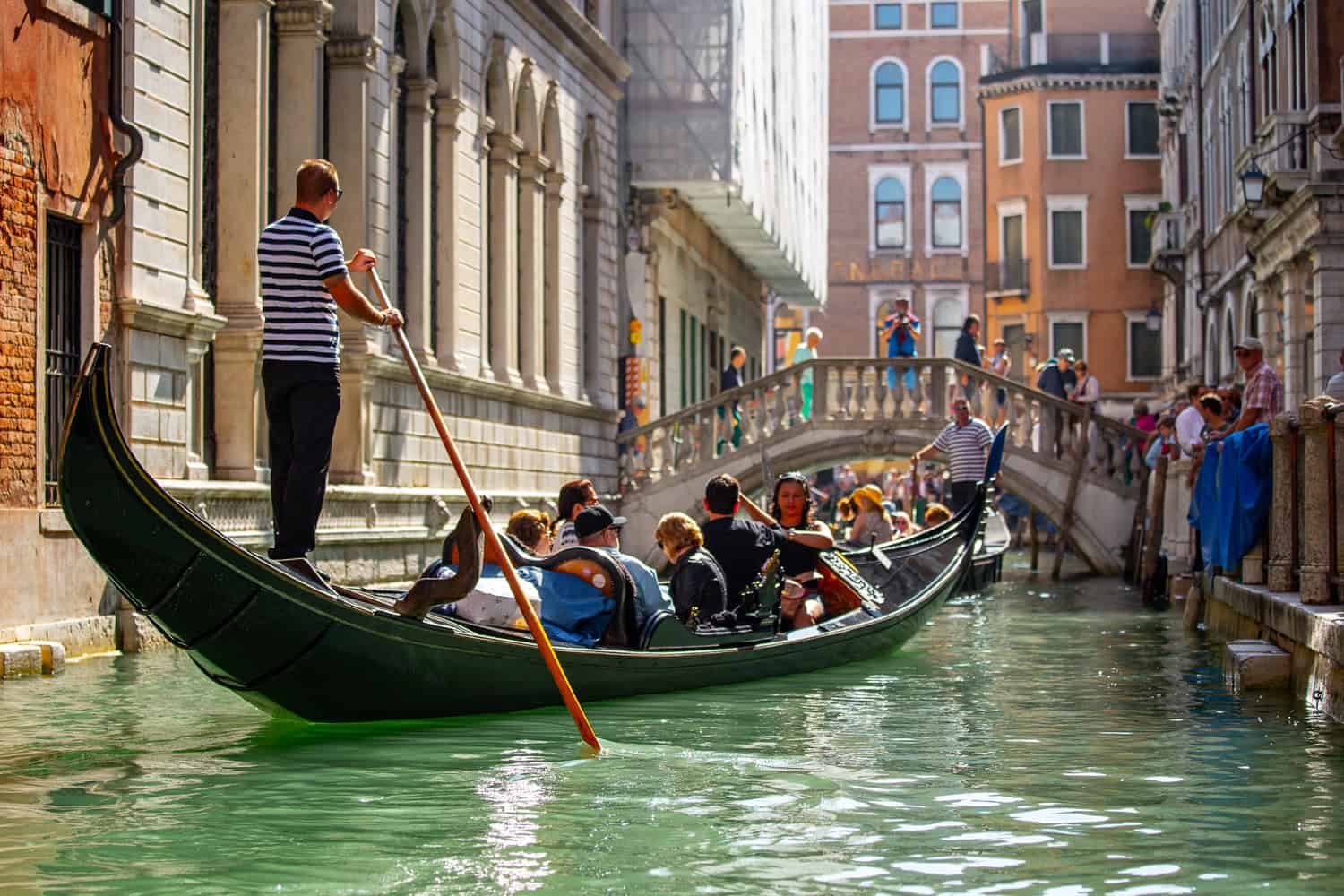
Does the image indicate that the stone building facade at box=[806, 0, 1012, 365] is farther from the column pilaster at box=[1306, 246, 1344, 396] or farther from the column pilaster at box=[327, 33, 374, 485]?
the column pilaster at box=[327, 33, 374, 485]

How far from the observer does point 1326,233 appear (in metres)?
18.6

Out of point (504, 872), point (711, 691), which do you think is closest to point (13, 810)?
point (504, 872)

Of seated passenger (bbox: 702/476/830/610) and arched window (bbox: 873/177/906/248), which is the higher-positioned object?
arched window (bbox: 873/177/906/248)

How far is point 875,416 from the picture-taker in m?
21.2

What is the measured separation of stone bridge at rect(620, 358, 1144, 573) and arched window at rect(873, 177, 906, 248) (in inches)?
1039

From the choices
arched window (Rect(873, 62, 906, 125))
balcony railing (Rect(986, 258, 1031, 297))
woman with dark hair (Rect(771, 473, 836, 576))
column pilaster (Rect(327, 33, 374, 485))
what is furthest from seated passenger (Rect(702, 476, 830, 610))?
arched window (Rect(873, 62, 906, 125))

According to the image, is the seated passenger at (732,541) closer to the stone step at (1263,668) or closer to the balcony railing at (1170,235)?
the stone step at (1263,668)

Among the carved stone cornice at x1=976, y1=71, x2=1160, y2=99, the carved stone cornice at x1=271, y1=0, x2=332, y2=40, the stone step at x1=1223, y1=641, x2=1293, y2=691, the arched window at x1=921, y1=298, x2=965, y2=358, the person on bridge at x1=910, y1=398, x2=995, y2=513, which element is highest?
the carved stone cornice at x1=976, y1=71, x2=1160, y2=99

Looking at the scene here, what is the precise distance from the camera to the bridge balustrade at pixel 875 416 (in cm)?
2073

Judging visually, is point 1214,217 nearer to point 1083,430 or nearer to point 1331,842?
point 1083,430

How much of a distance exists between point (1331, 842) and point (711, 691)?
407cm

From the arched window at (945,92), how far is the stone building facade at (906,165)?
2 centimetres

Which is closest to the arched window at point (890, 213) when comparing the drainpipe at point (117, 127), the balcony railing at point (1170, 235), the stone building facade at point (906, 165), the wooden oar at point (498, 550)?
the stone building facade at point (906, 165)

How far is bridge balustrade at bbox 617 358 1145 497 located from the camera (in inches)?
816
